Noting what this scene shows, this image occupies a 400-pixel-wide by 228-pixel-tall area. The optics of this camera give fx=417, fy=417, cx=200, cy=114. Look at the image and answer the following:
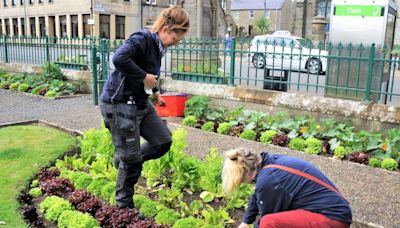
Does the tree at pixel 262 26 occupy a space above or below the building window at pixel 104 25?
above

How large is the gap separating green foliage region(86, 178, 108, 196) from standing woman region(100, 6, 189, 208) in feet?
2.83

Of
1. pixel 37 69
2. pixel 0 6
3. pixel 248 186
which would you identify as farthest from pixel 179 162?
pixel 0 6

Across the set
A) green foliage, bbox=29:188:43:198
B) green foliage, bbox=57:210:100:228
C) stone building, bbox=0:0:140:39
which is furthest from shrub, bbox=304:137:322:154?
stone building, bbox=0:0:140:39

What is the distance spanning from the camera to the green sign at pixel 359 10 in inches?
297

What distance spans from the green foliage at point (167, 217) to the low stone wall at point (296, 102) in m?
3.98

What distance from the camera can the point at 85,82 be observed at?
11.8 meters

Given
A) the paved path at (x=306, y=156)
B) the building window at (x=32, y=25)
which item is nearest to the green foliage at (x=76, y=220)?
the paved path at (x=306, y=156)

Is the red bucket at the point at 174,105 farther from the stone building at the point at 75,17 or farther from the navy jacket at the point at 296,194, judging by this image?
the stone building at the point at 75,17

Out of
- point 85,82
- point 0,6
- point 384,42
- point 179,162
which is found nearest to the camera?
point 179,162

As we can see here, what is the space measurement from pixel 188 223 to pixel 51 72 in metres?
9.63

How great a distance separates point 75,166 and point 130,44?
96.7 inches

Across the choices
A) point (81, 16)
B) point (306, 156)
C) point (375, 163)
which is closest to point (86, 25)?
point (81, 16)

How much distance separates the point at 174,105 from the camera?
828 centimetres

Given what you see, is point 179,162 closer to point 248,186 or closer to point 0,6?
point 248,186
